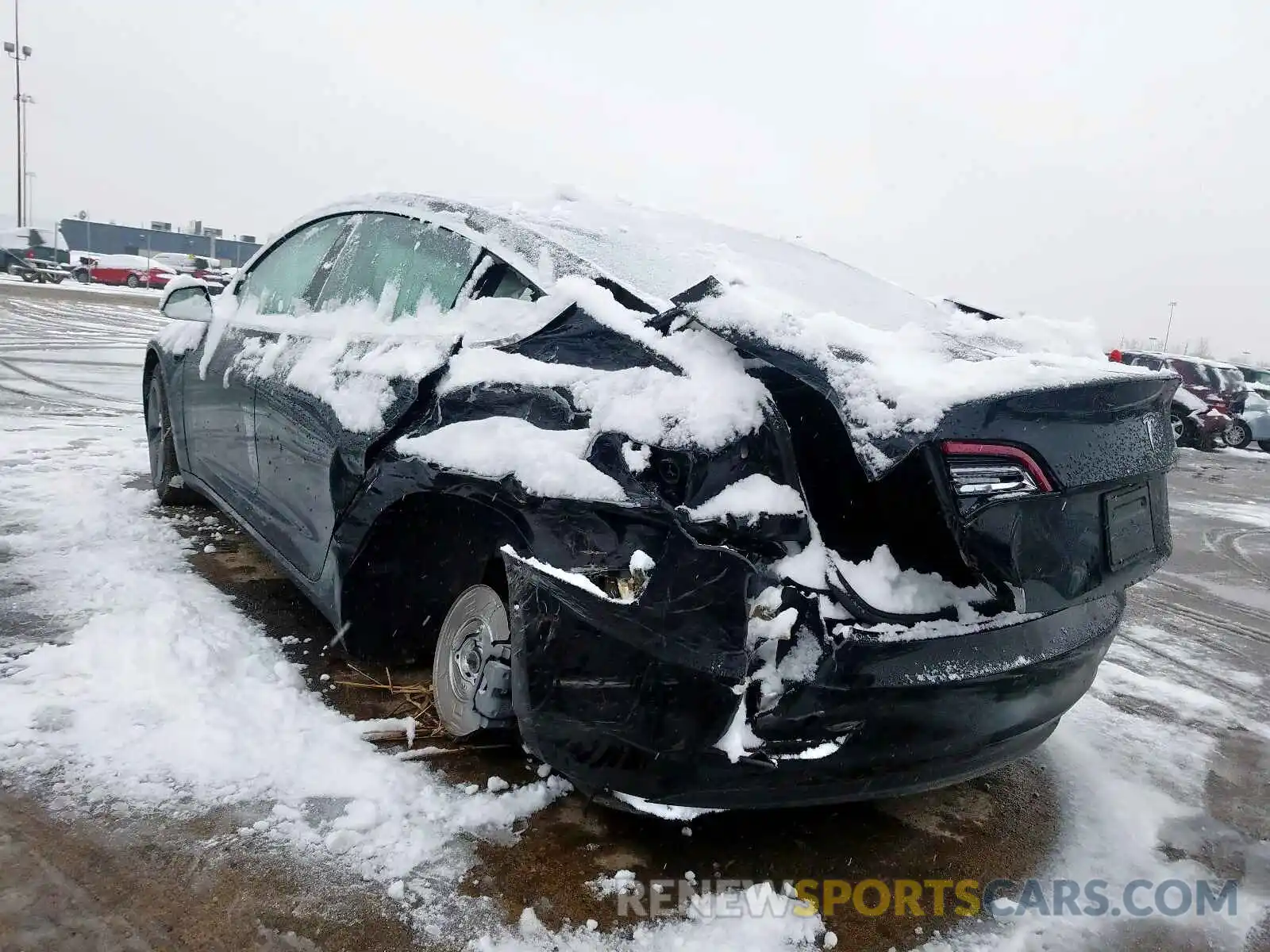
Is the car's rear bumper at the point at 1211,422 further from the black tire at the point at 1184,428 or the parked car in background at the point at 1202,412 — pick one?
the black tire at the point at 1184,428

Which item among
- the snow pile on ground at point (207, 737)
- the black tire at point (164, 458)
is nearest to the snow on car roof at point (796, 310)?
the snow pile on ground at point (207, 737)

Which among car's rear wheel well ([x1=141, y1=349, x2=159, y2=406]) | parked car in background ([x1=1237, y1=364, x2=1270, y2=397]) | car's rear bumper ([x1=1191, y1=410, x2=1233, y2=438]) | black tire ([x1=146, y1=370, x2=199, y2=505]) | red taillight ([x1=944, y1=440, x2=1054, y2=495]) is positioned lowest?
black tire ([x1=146, y1=370, x2=199, y2=505])

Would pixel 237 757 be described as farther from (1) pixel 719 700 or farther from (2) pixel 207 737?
(1) pixel 719 700

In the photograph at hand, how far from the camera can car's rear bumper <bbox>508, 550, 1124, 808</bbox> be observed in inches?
70.7

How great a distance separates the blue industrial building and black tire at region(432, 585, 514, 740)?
59.2 metres

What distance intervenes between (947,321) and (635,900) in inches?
75.5

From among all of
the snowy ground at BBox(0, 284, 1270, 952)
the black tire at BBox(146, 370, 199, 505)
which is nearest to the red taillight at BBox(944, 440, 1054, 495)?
the snowy ground at BBox(0, 284, 1270, 952)

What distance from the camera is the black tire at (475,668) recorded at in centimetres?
234

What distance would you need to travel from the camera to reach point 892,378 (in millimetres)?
1779

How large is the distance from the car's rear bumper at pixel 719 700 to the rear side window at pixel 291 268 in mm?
2070

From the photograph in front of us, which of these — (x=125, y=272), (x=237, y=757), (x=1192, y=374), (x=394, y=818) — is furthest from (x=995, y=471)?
(x=125, y=272)

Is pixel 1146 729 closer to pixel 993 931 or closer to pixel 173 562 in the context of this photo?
pixel 993 931

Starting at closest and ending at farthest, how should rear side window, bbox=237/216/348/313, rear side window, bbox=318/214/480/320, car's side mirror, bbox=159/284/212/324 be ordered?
rear side window, bbox=318/214/480/320
rear side window, bbox=237/216/348/313
car's side mirror, bbox=159/284/212/324

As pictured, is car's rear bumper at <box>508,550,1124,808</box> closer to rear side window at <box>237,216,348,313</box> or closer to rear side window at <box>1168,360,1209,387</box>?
rear side window at <box>237,216,348,313</box>
